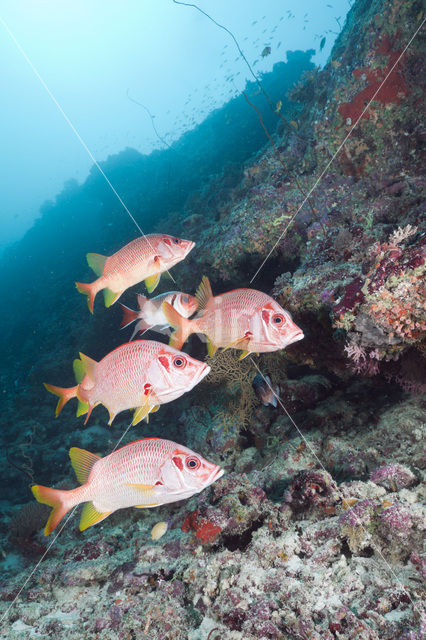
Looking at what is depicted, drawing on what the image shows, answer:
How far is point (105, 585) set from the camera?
3531 millimetres

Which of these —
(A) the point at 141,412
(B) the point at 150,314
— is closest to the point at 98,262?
(B) the point at 150,314

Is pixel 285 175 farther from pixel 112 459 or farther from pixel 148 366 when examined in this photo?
pixel 112 459

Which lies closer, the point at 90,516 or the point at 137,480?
the point at 137,480

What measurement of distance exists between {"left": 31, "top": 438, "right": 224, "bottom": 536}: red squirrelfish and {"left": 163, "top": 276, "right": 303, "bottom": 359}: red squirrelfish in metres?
0.94

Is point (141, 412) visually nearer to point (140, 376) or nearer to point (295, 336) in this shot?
point (140, 376)

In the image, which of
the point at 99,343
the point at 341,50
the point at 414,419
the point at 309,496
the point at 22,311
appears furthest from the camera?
the point at 22,311

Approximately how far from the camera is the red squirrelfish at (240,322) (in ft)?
8.53

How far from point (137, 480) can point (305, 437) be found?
9.60 feet

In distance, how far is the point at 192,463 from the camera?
245 centimetres

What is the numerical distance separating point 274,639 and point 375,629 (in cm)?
65

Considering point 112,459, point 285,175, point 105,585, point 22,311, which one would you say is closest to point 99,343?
point 285,175

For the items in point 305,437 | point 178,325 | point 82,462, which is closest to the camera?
point 82,462

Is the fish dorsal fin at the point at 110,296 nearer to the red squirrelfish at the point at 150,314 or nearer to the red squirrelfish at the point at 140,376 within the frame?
the red squirrelfish at the point at 150,314

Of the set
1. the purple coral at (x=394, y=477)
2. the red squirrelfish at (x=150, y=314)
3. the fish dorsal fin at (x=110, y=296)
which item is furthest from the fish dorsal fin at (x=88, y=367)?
the purple coral at (x=394, y=477)
